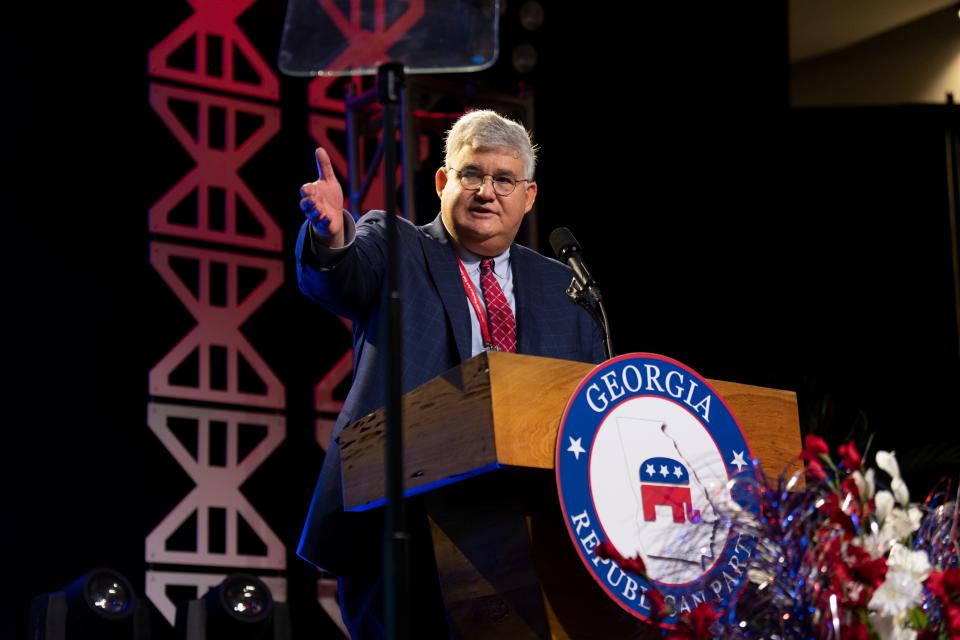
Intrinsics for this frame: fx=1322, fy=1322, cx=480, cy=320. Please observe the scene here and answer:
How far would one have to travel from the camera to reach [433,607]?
99.8 inches

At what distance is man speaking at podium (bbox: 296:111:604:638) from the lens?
8.13 feet

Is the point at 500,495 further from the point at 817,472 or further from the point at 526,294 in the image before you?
the point at 526,294

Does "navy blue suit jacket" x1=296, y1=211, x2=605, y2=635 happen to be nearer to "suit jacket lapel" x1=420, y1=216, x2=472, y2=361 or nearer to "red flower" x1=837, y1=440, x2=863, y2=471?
"suit jacket lapel" x1=420, y1=216, x2=472, y2=361

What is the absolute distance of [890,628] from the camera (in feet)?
5.89

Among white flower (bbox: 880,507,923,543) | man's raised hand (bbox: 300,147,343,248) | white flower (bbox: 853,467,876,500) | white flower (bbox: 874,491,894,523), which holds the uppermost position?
man's raised hand (bbox: 300,147,343,248)

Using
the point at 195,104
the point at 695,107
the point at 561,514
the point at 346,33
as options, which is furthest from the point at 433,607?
the point at 695,107

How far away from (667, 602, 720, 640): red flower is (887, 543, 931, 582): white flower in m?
0.25

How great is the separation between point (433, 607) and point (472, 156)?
3.11 feet

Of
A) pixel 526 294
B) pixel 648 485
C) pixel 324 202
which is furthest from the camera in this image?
pixel 526 294

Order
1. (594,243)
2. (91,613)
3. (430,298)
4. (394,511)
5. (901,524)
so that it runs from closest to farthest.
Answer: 1. (394,511)
2. (901,524)
3. (430,298)
4. (91,613)
5. (594,243)

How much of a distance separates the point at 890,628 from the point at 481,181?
1.37 meters

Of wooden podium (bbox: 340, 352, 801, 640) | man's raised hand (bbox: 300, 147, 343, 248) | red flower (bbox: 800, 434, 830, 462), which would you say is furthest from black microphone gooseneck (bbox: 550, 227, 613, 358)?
red flower (bbox: 800, 434, 830, 462)

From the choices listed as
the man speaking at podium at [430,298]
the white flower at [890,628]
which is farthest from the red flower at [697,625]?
the man speaking at podium at [430,298]

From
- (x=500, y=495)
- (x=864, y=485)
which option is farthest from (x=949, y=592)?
(x=500, y=495)
